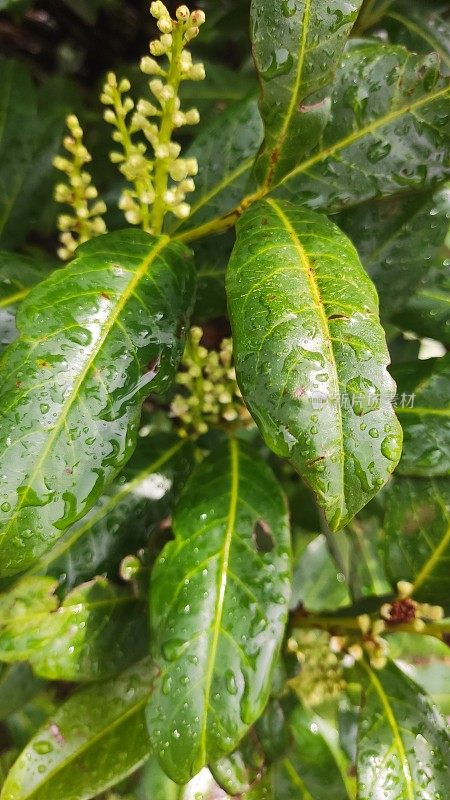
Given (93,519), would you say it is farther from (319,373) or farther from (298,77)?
(298,77)

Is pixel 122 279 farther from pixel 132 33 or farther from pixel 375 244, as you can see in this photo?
pixel 132 33

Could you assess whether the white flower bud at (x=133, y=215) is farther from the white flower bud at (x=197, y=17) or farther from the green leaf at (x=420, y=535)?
the green leaf at (x=420, y=535)

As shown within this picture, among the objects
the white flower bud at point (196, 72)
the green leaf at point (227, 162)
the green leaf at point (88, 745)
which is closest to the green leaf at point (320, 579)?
the green leaf at point (88, 745)

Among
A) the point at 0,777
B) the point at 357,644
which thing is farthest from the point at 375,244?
the point at 0,777

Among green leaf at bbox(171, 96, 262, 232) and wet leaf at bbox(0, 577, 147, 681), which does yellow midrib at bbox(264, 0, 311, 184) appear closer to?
green leaf at bbox(171, 96, 262, 232)

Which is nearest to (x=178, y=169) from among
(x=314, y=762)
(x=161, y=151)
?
(x=161, y=151)

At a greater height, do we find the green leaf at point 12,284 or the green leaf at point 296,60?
the green leaf at point 296,60

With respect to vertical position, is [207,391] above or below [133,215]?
below
